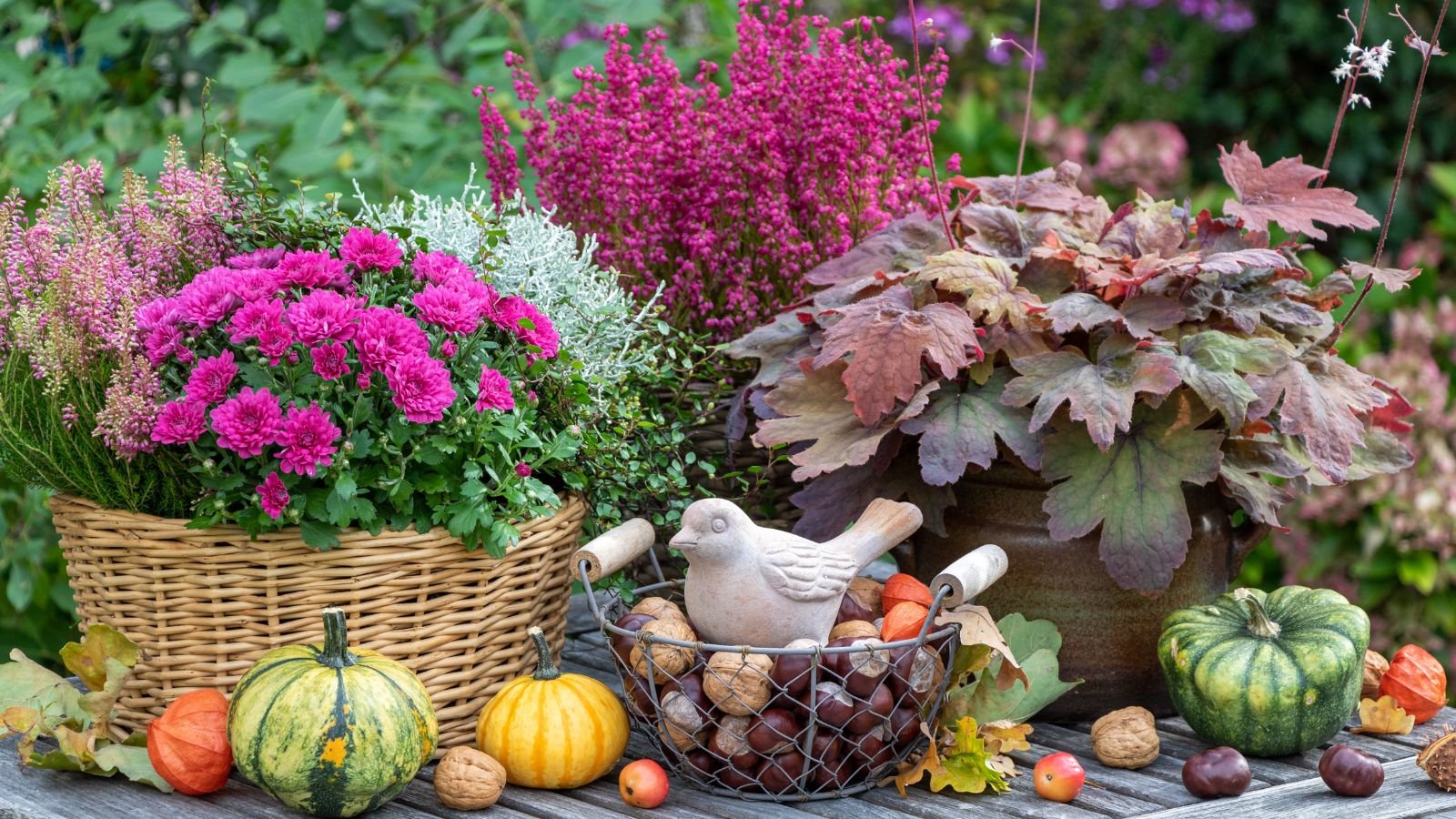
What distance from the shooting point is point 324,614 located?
4.68 ft

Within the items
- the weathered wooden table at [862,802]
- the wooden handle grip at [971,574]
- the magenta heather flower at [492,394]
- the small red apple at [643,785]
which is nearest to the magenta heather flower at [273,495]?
the magenta heather flower at [492,394]

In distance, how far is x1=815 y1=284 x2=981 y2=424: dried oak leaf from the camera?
1.61 metres

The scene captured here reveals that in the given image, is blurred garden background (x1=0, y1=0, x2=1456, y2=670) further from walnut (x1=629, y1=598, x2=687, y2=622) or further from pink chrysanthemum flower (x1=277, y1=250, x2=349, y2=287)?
walnut (x1=629, y1=598, x2=687, y2=622)

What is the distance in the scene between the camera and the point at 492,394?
1.51m

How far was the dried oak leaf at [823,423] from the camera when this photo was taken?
1638 millimetres

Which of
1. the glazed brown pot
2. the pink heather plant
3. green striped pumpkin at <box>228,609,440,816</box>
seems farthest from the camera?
the pink heather plant

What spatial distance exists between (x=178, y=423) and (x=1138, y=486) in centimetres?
106

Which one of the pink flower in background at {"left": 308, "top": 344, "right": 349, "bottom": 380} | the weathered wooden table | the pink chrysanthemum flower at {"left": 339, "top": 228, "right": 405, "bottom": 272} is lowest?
the weathered wooden table

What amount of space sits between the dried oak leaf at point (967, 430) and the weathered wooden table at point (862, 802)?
359 millimetres

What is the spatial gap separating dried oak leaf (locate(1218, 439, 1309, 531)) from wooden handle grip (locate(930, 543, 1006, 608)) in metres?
0.32

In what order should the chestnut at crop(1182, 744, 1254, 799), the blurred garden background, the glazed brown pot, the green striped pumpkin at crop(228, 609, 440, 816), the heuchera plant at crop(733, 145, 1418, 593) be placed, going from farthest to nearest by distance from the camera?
the blurred garden background < the glazed brown pot < the heuchera plant at crop(733, 145, 1418, 593) < the chestnut at crop(1182, 744, 1254, 799) < the green striped pumpkin at crop(228, 609, 440, 816)

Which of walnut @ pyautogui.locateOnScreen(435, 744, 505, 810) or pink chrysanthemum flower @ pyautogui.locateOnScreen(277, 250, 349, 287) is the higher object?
pink chrysanthemum flower @ pyautogui.locateOnScreen(277, 250, 349, 287)

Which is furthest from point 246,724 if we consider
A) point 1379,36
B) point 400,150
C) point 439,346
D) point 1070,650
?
point 1379,36

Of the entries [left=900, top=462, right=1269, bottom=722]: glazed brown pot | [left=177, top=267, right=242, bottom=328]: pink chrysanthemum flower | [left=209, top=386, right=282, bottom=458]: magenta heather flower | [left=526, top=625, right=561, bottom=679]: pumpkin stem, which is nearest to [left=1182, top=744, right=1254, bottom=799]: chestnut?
[left=900, top=462, right=1269, bottom=722]: glazed brown pot
